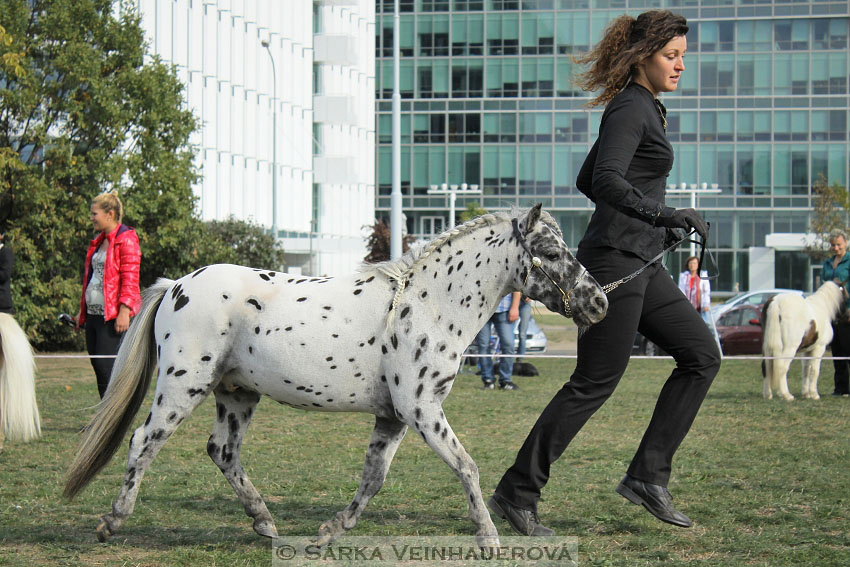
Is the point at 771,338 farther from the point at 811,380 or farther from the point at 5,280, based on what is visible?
the point at 5,280

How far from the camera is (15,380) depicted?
890cm

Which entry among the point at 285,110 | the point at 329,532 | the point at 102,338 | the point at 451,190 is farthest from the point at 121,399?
the point at 451,190

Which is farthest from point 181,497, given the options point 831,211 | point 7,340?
point 831,211

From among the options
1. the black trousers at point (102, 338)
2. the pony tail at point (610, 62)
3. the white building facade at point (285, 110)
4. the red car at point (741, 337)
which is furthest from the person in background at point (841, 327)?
the white building facade at point (285, 110)

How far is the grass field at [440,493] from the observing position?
18.4ft

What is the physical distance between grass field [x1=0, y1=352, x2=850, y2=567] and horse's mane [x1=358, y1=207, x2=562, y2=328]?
1484mm

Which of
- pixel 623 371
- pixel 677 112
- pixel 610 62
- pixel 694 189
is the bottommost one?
pixel 623 371

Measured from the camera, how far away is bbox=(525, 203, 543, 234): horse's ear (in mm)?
5336

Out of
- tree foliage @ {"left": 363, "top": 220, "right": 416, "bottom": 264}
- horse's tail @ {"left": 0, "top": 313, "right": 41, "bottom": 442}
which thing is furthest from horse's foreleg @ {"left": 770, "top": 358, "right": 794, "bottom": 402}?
tree foliage @ {"left": 363, "top": 220, "right": 416, "bottom": 264}

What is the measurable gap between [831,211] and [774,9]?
1909cm

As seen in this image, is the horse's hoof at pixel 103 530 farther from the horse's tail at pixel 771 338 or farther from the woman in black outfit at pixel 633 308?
the horse's tail at pixel 771 338

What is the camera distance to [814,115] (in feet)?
217

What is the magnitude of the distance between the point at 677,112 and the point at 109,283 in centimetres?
6112

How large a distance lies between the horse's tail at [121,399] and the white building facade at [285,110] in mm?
29566
